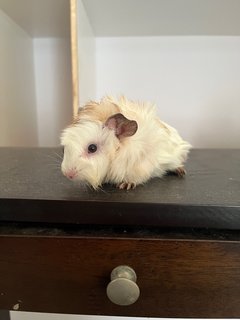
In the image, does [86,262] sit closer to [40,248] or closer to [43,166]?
[40,248]

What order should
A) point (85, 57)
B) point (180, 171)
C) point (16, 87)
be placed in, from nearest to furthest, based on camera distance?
point (180, 171) < point (85, 57) < point (16, 87)

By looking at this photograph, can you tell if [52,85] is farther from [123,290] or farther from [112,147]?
[123,290]

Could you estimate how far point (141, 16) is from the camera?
2.78 feet

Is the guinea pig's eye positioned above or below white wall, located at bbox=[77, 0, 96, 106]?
below

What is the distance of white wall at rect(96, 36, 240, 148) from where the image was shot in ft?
3.29

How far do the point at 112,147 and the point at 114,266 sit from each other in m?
0.13

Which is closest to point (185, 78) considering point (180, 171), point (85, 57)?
point (85, 57)

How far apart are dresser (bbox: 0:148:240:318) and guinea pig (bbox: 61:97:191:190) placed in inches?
1.3

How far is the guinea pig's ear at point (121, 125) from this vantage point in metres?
0.40

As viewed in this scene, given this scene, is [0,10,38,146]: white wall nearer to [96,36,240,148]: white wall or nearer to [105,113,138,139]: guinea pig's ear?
[96,36,240,148]: white wall

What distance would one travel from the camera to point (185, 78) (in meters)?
1.03

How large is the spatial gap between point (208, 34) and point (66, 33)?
400 mm

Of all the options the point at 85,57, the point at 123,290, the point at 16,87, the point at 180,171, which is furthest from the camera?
the point at 16,87

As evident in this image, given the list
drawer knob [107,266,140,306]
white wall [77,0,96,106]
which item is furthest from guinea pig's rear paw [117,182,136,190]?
white wall [77,0,96,106]
